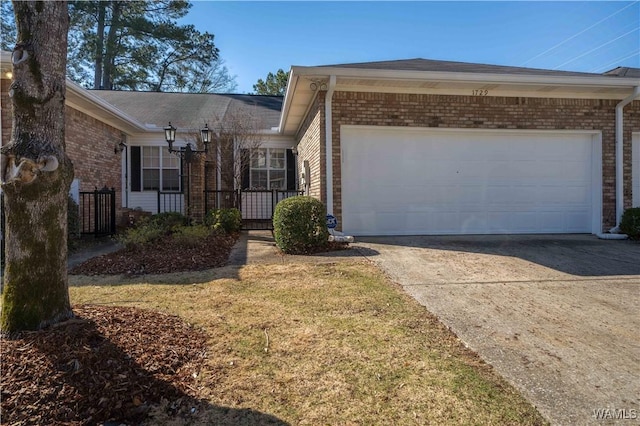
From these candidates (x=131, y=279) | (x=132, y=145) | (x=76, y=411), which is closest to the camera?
(x=76, y=411)

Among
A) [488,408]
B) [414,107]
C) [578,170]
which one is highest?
[414,107]

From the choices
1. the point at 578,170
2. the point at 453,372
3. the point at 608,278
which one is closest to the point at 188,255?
the point at 453,372

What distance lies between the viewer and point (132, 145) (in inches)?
485

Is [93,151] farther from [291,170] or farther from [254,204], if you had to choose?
[291,170]

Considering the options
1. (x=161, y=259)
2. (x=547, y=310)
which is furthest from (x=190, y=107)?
(x=547, y=310)

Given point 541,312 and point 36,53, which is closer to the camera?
point 36,53

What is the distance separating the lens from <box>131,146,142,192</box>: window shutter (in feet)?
Answer: 40.4

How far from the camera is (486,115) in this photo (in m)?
7.77

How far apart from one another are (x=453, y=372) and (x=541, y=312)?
5.45 feet

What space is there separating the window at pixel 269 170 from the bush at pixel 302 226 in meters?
6.44

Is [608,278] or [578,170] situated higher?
[578,170]

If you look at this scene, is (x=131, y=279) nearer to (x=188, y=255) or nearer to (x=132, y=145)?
(x=188, y=255)

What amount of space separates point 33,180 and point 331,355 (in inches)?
92.6

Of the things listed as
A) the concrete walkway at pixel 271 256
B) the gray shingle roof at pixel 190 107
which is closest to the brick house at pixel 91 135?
the gray shingle roof at pixel 190 107
